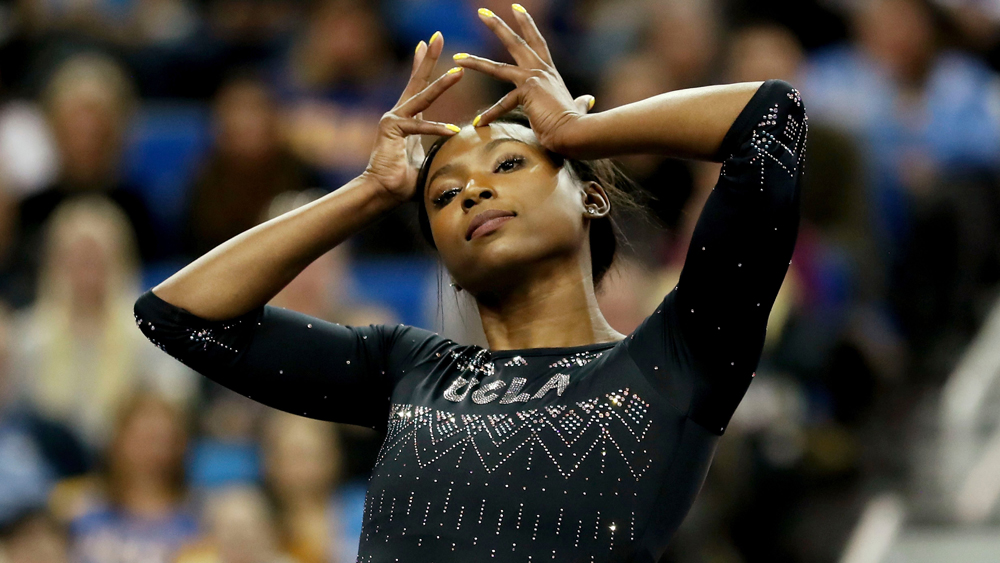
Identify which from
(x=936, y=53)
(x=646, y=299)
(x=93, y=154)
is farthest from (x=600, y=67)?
(x=93, y=154)

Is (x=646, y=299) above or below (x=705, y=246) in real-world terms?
below

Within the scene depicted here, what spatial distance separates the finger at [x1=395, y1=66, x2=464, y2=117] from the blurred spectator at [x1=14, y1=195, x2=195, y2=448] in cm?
240

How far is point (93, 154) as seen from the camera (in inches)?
213

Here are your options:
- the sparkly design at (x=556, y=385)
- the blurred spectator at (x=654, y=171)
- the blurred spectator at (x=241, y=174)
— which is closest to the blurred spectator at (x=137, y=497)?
the blurred spectator at (x=241, y=174)

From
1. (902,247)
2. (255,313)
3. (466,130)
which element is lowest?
(902,247)

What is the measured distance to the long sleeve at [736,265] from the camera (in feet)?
6.01

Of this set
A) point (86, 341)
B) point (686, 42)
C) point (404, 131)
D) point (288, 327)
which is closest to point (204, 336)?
point (288, 327)

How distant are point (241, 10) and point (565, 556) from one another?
5.09m

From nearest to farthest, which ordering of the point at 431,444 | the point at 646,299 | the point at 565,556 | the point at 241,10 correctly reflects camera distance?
the point at 565,556 → the point at 431,444 → the point at 646,299 → the point at 241,10

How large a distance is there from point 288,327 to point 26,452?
2224mm

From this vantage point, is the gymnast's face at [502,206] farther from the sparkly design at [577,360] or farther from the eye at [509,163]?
the sparkly design at [577,360]

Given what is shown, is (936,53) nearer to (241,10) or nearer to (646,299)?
(646,299)

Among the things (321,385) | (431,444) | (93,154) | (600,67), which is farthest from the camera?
(600,67)

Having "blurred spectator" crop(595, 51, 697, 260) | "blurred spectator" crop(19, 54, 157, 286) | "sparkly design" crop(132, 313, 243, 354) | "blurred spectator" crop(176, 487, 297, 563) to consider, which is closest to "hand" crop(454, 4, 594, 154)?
"sparkly design" crop(132, 313, 243, 354)
